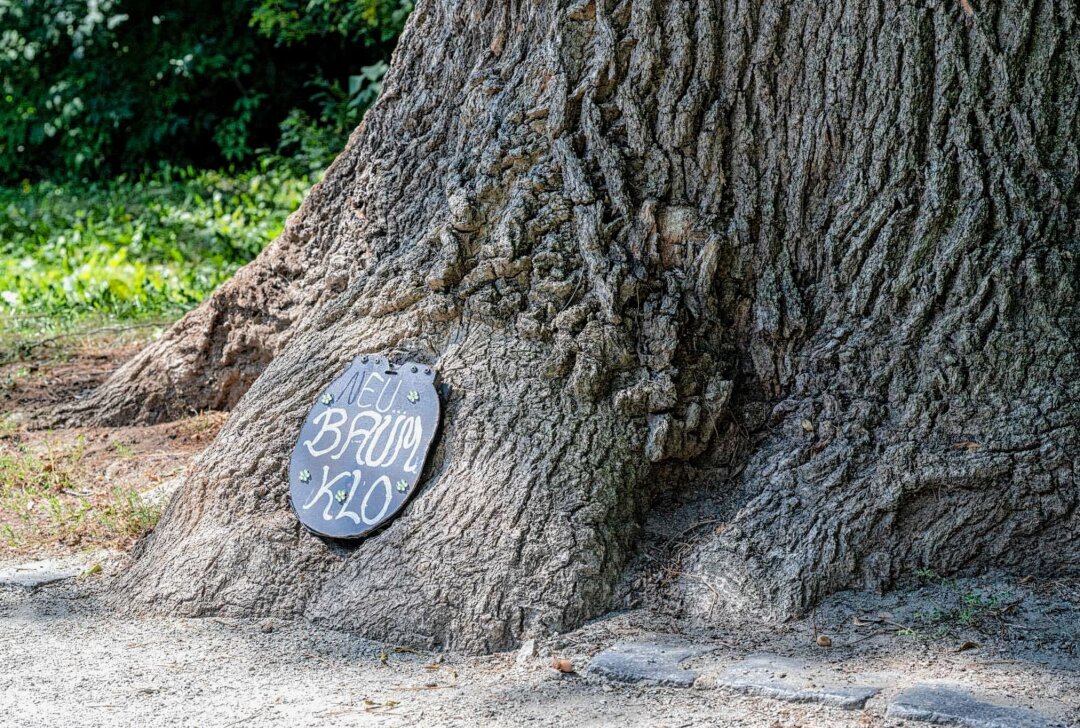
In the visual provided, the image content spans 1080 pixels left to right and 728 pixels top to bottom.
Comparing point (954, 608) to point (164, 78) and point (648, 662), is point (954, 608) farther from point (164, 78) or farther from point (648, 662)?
point (164, 78)

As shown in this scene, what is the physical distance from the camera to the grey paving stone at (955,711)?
2447mm

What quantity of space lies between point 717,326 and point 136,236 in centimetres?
677

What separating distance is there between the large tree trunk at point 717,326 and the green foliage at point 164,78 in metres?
7.37

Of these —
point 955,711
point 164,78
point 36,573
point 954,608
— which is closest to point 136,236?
point 164,78

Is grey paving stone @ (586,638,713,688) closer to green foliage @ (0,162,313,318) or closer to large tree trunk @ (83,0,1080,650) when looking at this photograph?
large tree trunk @ (83,0,1080,650)

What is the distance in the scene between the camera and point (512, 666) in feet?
9.74

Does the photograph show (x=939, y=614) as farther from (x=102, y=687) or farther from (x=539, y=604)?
(x=102, y=687)

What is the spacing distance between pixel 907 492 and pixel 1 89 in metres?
11.3

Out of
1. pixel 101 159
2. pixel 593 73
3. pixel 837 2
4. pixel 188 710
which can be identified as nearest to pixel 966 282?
pixel 837 2

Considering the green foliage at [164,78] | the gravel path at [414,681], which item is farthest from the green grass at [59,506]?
the green foliage at [164,78]

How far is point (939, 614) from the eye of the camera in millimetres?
2941

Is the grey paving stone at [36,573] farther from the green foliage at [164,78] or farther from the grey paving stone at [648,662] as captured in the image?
the green foliage at [164,78]

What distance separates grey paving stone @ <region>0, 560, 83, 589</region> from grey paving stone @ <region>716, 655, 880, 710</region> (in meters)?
2.15

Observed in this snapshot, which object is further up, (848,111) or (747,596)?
(848,111)
